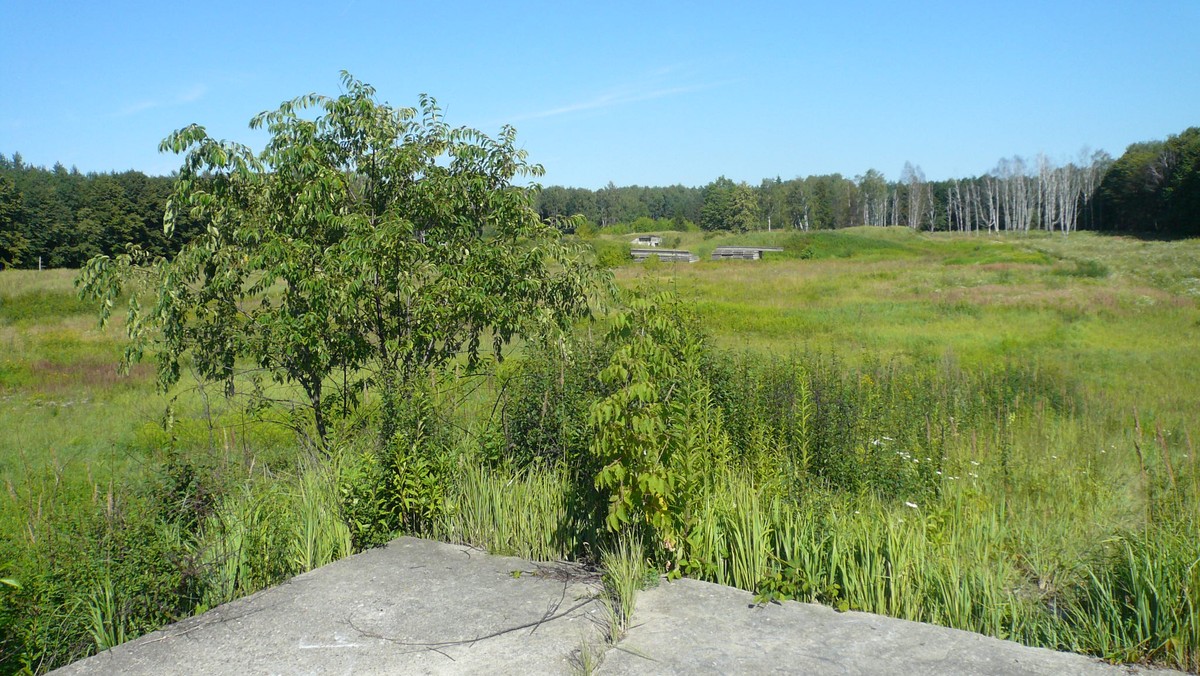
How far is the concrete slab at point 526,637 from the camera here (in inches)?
159

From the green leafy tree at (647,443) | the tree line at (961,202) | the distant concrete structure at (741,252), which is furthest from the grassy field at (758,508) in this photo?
the tree line at (961,202)

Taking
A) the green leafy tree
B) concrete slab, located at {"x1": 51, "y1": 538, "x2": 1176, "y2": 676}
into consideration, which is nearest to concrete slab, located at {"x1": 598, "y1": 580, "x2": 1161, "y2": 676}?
concrete slab, located at {"x1": 51, "y1": 538, "x2": 1176, "y2": 676}

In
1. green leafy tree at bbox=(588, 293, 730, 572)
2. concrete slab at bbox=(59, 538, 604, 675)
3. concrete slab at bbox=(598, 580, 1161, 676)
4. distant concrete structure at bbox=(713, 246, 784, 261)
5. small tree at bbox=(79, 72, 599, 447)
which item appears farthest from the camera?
distant concrete structure at bbox=(713, 246, 784, 261)

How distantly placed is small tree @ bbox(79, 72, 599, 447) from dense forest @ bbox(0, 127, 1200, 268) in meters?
44.6

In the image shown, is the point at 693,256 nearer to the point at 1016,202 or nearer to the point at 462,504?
the point at 462,504

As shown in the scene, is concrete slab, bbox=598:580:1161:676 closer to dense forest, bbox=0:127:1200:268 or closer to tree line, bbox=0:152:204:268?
dense forest, bbox=0:127:1200:268

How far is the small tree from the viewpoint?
8.08 meters

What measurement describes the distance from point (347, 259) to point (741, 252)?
218 feet

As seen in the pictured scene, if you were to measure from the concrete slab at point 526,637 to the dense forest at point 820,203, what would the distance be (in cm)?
4942

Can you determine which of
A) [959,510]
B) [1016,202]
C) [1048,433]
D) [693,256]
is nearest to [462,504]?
[959,510]

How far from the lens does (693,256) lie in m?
73.7

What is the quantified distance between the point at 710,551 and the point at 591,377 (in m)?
2.73

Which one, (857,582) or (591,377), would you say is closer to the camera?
(857,582)

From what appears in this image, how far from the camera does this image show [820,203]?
136750 millimetres
